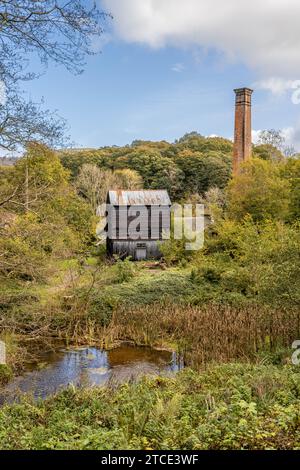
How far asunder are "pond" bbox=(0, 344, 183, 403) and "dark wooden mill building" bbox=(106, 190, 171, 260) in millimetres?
14789

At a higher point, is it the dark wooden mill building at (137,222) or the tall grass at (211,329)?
the dark wooden mill building at (137,222)

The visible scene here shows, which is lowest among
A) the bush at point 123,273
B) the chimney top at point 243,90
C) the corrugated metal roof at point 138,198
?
the bush at point 123,273

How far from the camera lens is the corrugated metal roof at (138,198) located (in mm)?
29922

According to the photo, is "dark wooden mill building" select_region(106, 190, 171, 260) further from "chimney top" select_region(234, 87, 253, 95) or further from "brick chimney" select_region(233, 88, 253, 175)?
"chimney top" select_region(234, 87, 253, 95)

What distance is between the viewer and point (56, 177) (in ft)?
84.0

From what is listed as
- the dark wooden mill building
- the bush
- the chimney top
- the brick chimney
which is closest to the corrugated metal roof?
the dark wooden mill building

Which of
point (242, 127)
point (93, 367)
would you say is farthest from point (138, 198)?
point (93, 367)

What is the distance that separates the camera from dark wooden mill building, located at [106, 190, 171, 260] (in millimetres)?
29234

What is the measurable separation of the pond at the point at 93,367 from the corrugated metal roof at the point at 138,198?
16261 millimetres

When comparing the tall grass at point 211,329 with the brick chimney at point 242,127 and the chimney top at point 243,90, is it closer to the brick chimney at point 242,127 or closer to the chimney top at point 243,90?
the brick chimney at point 242,127

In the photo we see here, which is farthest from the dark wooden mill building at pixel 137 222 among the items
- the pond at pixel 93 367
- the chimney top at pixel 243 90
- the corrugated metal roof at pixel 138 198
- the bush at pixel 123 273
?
the pond at pixel 93 367

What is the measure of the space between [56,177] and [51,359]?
14245 mm
